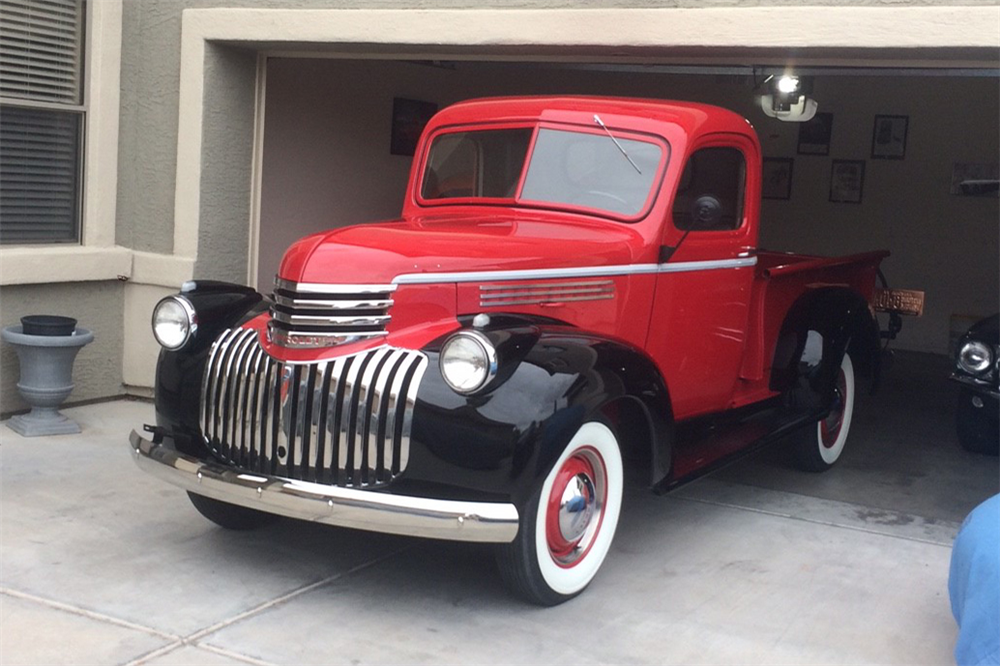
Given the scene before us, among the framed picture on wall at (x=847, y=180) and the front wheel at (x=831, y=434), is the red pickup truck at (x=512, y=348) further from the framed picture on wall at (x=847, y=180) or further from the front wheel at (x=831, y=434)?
the framed picture on wall at (x=847, y=180)

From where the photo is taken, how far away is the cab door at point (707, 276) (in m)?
4.70

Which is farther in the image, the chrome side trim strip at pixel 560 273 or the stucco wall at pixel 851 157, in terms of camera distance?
the stucco wall at pixel 851 157

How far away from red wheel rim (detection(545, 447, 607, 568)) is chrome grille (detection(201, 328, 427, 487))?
0.59 metres

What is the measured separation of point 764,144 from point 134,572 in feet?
30.7

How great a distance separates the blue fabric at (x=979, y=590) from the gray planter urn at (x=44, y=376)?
14.9ft

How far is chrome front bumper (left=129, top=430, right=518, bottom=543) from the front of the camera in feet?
11.4

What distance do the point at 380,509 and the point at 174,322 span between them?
1.33 m

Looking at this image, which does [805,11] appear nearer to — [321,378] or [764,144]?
[321,378]

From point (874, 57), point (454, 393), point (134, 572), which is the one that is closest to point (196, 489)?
point (134, 572)

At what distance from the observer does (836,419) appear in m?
6.40

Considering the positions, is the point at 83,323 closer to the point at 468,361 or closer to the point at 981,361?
the point at 468,361

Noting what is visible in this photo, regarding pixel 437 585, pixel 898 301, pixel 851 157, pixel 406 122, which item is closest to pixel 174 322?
pixel 437 585

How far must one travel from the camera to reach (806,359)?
569 cm

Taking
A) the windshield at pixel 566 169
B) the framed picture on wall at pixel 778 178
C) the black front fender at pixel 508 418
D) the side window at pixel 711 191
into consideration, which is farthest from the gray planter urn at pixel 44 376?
the framed picture on wall at pixel 778 178
